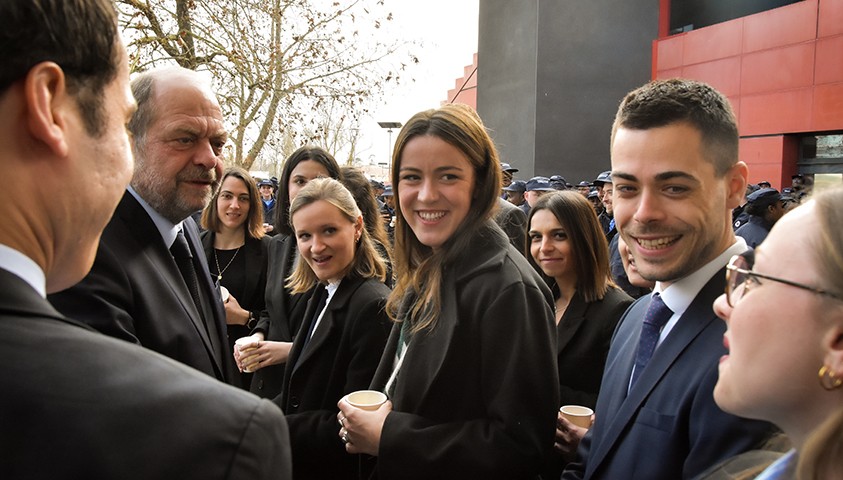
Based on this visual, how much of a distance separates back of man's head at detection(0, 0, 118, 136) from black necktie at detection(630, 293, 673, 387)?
5.43 ft

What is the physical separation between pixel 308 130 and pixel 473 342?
26.3 feet

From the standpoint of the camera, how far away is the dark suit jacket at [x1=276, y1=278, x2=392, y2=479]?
2.45m

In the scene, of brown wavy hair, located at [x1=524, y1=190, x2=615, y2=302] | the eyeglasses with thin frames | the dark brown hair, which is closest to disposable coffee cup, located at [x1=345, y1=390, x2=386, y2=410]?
the eyeglasses with thin frames

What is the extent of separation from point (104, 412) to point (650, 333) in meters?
1.65

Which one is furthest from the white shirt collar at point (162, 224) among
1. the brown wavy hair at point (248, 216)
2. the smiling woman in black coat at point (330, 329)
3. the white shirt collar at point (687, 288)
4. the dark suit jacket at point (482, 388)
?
the brown wavy hair at point (248, 216)

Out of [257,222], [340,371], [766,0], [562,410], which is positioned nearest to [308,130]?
[257,222]

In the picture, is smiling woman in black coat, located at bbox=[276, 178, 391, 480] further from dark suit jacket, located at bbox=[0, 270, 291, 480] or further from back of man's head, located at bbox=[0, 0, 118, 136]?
back of man's head, located at bbox=[0, 0, 118, 136]

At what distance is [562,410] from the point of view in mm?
2260

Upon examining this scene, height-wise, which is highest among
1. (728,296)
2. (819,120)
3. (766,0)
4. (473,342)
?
(766,0)

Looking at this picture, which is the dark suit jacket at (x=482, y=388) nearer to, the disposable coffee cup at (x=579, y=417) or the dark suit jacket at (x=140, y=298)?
the disposable coffee cup at (x=579, y=417)

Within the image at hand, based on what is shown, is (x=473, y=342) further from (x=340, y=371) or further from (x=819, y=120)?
(x=819, y=120)

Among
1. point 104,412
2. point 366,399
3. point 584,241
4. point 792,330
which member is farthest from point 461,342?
point 584,241

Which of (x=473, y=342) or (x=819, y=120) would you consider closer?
(x=473, y=342)

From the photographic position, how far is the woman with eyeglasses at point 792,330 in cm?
106
